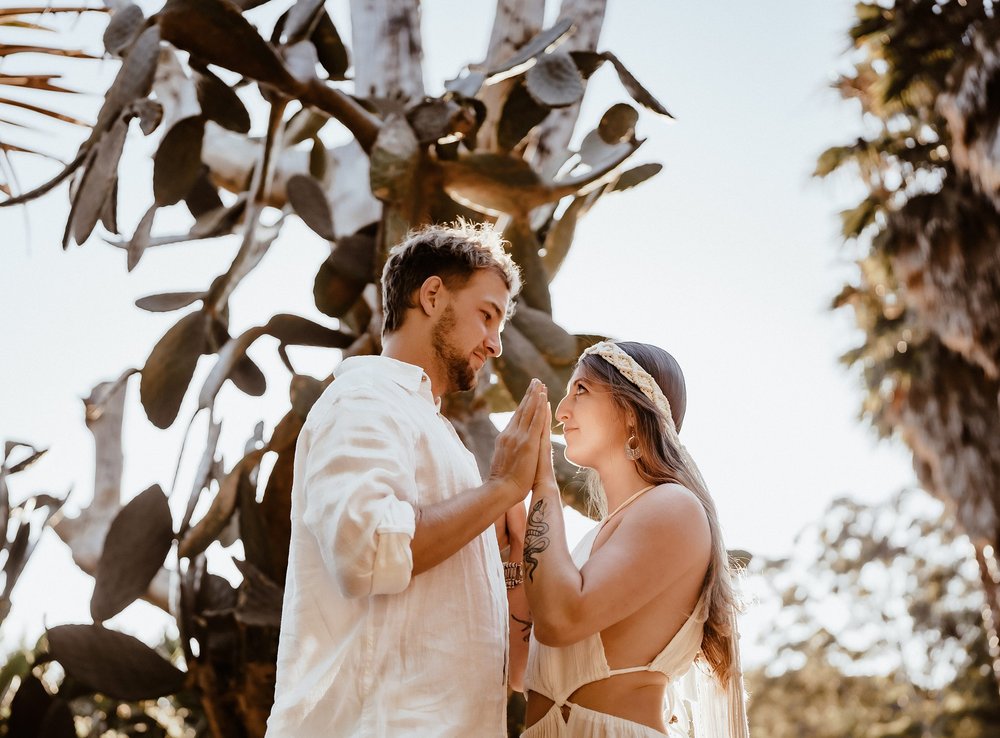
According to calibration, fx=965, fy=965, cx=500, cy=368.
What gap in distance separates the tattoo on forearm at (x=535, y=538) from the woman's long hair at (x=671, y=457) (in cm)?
40

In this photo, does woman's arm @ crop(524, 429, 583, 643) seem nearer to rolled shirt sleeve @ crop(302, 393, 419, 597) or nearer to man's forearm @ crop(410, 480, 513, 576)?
man's forearm @ crop(410, 480, 513, 576)

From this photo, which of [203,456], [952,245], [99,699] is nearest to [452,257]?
[203,456]

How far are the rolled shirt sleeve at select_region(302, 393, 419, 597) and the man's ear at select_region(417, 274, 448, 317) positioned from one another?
423 mm

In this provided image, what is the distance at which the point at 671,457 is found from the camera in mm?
2400

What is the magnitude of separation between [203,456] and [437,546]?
1.91 meters

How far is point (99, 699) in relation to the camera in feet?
19.5

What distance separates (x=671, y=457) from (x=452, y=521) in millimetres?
828

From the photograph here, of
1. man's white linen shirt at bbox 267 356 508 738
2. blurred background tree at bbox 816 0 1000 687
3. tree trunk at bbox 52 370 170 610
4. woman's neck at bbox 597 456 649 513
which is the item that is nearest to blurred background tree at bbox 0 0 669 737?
tree trunk at bbox 52 370 170 610

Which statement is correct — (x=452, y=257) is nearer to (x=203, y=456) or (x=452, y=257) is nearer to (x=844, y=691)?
(x=203, y=456)

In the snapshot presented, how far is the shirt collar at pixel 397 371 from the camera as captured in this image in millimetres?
2017

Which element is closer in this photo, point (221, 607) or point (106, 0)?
point (221, 607)

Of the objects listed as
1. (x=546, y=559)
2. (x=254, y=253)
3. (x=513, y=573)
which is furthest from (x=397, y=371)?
(x=254, y=253)

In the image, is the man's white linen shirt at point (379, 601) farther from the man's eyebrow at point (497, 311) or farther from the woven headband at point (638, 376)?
the woven headband at point (638, 376)

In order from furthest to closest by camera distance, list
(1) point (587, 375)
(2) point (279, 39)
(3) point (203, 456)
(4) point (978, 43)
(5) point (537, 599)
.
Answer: (4) point (978, 43) < (2) point (279, 39) < (3) point (203, 456) < (1) point (587, 375) < (5) point (537, 599)
